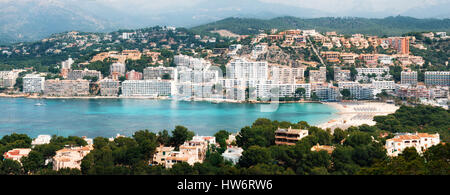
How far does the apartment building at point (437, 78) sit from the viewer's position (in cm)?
1833

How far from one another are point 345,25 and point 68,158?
3123 cm

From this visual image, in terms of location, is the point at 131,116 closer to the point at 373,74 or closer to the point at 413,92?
the point at 413,92

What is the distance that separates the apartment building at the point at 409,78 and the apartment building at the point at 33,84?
47.1 feet

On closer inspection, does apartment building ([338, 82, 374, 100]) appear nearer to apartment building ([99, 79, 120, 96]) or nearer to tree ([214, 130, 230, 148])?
apartment building ([99, 79, 120, 96])

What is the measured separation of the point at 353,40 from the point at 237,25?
15338 millimetres

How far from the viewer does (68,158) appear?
6.09 meters

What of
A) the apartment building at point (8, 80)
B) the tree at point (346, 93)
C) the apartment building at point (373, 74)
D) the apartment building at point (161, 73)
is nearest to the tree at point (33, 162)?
the tree at point (346, 93)

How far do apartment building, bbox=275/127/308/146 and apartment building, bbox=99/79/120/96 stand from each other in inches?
594

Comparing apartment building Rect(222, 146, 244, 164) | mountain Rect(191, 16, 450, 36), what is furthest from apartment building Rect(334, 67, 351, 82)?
apartment building Rect(222, 146, 244, 164)

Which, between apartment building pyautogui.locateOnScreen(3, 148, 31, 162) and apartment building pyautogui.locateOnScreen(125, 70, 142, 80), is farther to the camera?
apartment building pyautogui.locateOnScreen(125, 70, 142, 80)

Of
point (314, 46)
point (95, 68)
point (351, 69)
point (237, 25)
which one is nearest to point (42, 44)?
point (95, 68)

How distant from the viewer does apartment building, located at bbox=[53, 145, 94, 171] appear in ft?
19.5

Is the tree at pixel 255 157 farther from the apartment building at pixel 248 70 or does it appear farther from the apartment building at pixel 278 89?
the apartment building at pixel 248 70
